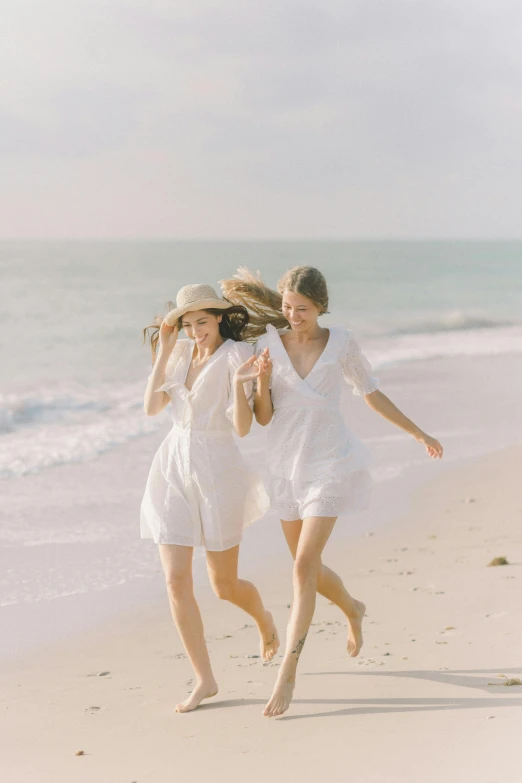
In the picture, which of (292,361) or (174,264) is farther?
(174,264)

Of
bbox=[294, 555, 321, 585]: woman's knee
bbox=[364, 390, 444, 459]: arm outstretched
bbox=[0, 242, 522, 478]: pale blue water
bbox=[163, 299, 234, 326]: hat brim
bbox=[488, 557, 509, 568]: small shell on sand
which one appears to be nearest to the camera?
bbox=[294, 555, 321, 585]: woman's knee

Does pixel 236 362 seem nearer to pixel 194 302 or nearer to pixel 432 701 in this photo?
pixel 194 302

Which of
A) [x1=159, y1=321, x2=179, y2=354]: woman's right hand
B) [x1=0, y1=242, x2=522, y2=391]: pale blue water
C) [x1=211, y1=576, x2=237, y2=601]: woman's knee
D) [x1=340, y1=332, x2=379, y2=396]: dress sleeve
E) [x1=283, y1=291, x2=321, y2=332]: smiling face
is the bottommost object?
[x1=0, y1=242, x2=522, y2=391]: pale blue water

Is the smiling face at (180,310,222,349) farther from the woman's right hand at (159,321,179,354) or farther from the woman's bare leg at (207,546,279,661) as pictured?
the woman's bare leg at (207,546,279,661)

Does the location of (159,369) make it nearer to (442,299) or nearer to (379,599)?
(379,599)

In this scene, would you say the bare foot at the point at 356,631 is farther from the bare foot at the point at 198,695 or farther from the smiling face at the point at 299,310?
the smiling face at the point at 299,310

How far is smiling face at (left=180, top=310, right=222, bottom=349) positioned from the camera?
191 inches

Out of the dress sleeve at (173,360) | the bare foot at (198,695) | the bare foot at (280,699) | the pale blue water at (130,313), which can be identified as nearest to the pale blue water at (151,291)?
the pale blue water at (130,313)

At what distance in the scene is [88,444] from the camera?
11609mm

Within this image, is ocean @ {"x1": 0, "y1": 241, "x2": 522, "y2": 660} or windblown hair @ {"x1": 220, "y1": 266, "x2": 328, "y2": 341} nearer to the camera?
windblown hair @ {"x1": 220, "y1": 266, "x2": 328, "y2": 341}

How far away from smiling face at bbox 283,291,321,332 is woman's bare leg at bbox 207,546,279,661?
107 centimetres

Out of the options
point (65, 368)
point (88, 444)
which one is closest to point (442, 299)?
point (65, 368)

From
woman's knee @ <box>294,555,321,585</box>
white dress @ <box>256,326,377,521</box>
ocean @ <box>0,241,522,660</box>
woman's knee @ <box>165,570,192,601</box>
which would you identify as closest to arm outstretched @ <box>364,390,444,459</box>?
white dress @ <box>256,326,377,521</box>

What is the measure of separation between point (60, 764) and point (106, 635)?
70.0 inches
